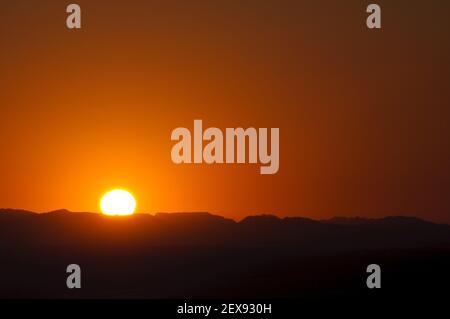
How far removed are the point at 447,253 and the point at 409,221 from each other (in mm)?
2606

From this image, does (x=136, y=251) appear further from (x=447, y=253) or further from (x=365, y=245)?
(x=447, y=253)

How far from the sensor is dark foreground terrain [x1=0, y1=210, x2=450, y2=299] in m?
32.0

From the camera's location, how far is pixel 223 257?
3675 cm

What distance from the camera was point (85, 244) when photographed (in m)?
44.9

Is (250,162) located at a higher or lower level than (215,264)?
higher

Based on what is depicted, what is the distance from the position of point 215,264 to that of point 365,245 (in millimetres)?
6415

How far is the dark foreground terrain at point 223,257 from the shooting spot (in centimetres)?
3198
